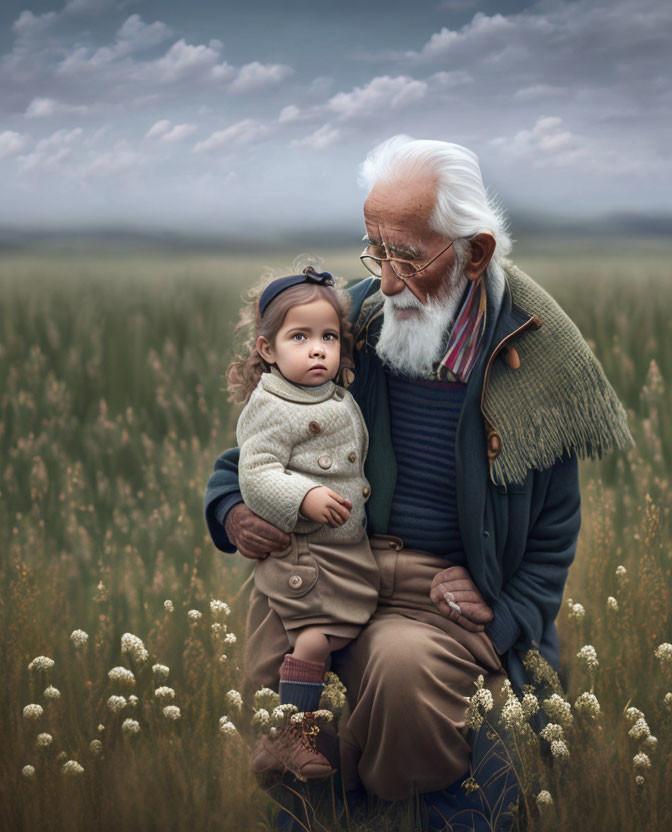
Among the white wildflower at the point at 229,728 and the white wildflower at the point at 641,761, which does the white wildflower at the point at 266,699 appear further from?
the white wildflower at the point at 641,761

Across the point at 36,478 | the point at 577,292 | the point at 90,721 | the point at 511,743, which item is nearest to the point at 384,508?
the point at 511,743

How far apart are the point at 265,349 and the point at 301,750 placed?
133 cm

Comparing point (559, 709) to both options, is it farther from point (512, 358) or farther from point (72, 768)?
point (72, 768)

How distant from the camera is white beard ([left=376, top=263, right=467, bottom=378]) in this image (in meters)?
3.69

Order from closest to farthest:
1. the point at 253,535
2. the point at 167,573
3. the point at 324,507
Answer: the point at 324,507 → the point at 253,535 → the point at 167,573

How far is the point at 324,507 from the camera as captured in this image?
335 centimetres

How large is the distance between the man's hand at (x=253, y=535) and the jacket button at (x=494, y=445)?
785 millimetres

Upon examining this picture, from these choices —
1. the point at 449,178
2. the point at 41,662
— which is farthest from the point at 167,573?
the point at 449,178

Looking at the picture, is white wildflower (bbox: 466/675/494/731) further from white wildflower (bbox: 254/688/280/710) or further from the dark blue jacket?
white wildflower (bbox: 254/688/280/710)

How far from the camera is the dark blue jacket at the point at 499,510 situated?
12.1 ft

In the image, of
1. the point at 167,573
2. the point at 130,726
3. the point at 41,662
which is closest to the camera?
the point at 130,726

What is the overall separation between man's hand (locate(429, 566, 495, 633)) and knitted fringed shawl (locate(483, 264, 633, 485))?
39 cm

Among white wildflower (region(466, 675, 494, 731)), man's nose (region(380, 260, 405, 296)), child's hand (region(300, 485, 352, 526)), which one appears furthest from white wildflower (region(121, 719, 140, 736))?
man's nose (region(380, 260, 405, 296))

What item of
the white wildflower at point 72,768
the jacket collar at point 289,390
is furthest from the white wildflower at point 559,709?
the white wildflower at point 72,768
